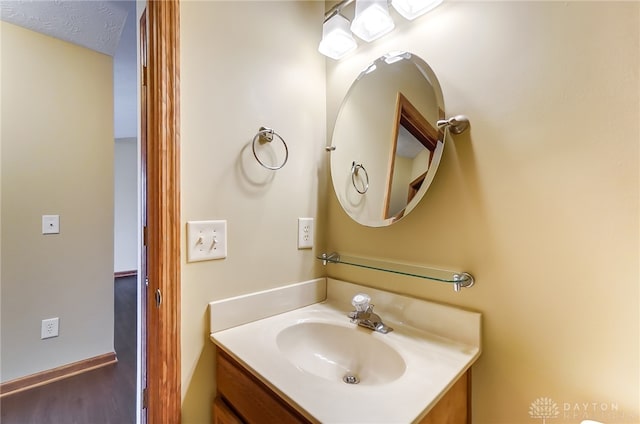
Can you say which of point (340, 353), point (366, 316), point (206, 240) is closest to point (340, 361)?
point (340, 353)

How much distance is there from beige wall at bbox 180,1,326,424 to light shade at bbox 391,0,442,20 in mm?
397

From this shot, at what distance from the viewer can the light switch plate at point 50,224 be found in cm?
177

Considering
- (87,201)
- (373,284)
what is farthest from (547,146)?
(87,201)

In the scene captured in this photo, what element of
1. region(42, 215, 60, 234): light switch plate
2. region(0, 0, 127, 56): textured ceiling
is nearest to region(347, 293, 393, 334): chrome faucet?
region(0, 0, 127, 56): textured ceiling

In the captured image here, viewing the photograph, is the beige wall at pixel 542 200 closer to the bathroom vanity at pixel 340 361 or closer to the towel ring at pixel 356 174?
the bathroom vanity at pixel 340 361

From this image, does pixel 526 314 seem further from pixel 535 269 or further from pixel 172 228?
pixel 172 228

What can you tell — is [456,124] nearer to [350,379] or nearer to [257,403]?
[350,379]

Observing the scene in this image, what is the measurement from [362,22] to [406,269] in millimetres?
878

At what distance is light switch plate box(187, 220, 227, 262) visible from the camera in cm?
81

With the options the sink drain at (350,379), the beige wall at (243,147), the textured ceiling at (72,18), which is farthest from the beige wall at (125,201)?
the sink drain at (350,379)

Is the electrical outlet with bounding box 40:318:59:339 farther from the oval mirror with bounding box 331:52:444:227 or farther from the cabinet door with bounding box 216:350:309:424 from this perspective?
the oval mirror with bounding box 331:52:444:227

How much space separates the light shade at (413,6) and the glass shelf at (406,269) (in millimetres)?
812

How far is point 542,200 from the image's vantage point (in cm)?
66

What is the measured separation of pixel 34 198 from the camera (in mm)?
1729
